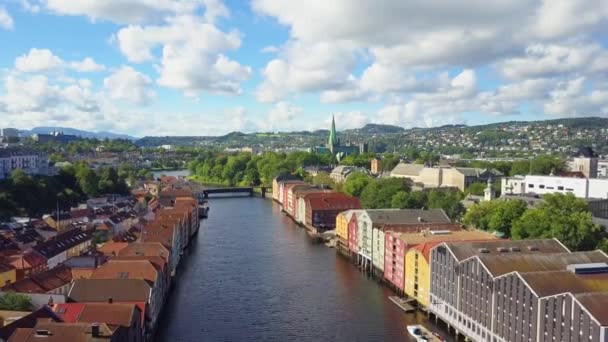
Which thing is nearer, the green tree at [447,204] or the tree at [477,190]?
the green tree at [447,204]

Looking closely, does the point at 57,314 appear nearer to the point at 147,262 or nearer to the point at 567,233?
the point at 147,262

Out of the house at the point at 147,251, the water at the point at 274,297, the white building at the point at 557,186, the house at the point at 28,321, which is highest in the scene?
the white building at the point at 557,186

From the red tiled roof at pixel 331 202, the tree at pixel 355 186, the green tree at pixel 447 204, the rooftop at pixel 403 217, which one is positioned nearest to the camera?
the rooftop at pixel 403 217

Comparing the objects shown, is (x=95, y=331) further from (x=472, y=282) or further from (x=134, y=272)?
(x=472, y=282)

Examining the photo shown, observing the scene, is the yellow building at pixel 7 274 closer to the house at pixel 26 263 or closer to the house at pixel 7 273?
the house at pixel 7 273

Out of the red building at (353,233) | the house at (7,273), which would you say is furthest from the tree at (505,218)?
the house at (7,273)

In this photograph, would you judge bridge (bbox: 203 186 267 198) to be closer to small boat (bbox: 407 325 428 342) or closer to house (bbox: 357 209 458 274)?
house (bbox: 357 209 458 274)

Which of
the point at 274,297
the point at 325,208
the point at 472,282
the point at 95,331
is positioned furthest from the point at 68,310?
the point at 325,208
